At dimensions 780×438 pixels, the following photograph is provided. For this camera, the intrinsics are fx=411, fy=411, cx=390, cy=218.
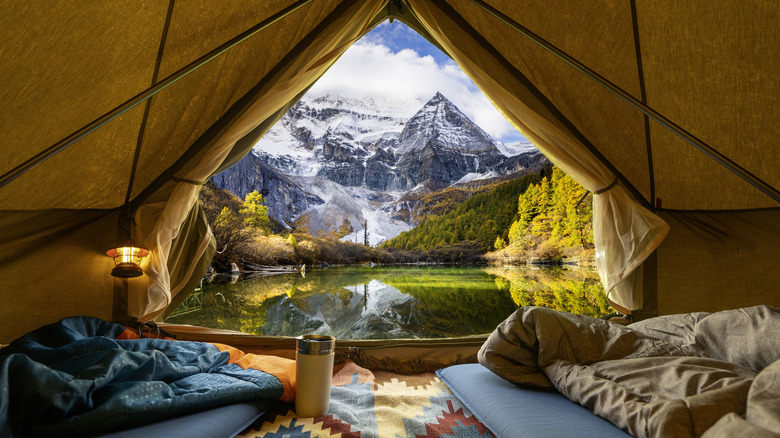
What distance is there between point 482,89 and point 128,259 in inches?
83.5

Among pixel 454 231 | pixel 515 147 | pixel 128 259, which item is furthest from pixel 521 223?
pixel 128 259

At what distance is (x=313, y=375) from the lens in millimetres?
1470

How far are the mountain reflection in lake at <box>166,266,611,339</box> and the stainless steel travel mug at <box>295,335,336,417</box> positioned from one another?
1.65 meters

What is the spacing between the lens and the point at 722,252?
2.36m

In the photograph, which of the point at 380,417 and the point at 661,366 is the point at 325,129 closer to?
the point at 380,417

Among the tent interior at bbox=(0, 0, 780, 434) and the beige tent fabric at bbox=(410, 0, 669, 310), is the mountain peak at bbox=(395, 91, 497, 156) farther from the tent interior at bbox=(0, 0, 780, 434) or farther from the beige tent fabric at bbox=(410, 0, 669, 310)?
the beige tent fabric at bbox=(410, 0, 669, 310)

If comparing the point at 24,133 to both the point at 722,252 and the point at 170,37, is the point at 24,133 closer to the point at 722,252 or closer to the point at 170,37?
the point at 170,37

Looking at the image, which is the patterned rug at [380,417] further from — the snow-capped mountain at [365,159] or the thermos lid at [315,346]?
the snow-capped mountain at [365,159]

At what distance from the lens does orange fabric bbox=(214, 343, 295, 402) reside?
159 centimetres

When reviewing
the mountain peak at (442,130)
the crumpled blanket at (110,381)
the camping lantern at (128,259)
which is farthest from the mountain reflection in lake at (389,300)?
the mountain peak at (442,130)

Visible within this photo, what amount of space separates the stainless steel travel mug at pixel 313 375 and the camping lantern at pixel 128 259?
48.4 inches

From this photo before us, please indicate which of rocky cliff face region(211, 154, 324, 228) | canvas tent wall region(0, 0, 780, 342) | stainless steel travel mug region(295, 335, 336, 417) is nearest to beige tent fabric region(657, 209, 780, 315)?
canvas tent wall region(0, 0, 780, 342)

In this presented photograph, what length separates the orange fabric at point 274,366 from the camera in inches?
62.4

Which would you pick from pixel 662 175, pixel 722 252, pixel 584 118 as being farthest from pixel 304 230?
pixel 722 252
